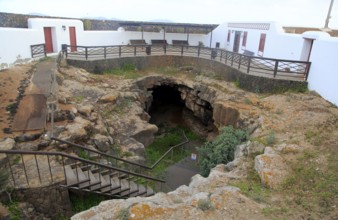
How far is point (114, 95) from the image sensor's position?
535 inches

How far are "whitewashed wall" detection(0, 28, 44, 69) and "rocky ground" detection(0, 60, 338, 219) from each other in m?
1.35

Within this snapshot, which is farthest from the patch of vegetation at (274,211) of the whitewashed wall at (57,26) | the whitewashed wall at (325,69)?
the whitewashed wall at (57,26)

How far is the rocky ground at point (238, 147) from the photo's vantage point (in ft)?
16.0

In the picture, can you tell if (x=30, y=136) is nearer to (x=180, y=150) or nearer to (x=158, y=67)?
(x=180, y=150)

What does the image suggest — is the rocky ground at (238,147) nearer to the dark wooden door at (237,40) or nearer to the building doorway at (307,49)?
the building doorway at (307,49)

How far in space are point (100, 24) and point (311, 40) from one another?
1986cm

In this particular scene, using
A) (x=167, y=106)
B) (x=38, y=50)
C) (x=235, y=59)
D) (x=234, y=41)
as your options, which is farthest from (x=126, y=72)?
(x=234, y=41)

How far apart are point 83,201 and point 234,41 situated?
21852 millimetres

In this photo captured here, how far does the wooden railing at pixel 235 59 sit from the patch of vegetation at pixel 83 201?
1084 cm

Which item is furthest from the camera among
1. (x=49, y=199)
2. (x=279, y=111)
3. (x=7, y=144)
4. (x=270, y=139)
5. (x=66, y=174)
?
(x=279, y=111)

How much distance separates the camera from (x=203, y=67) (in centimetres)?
1914

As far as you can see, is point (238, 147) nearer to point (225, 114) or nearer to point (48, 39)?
point (225, 114)

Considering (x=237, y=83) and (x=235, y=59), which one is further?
(x=235, y=59)

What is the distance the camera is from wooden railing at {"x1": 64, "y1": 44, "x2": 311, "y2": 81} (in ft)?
44.7
